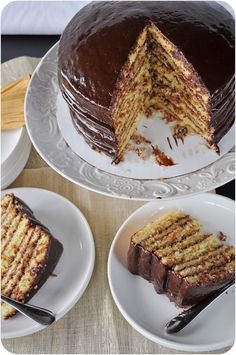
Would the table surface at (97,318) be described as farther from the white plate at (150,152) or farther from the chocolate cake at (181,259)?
the white plate at (150,152)

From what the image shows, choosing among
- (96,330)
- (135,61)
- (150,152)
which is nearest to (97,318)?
(96,330)

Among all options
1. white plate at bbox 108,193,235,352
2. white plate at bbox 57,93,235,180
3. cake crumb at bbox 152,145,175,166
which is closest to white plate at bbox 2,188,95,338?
white plate at bbox 108,193,235,352

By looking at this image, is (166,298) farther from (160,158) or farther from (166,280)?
(160,158)

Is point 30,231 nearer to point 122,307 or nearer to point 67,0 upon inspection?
point 122,307

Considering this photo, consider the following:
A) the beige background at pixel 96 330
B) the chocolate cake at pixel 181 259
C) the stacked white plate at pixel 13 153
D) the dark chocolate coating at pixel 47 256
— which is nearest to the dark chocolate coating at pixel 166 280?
→ the chocolate cake at pixel 181 259

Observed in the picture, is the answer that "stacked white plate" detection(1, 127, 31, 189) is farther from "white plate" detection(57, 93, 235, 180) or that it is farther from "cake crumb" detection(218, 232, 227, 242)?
"cake crumb" detection(218, 232, 227, 242)
